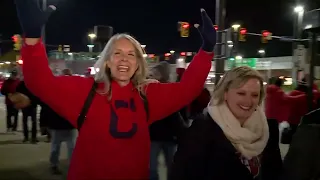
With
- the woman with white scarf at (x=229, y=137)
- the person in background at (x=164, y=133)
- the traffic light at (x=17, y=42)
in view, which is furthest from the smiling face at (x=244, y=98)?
the person in background at (x=164, y=133)

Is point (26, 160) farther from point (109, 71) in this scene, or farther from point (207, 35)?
point (207, 35)

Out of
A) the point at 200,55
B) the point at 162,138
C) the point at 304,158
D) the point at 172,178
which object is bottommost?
the point at 162,138

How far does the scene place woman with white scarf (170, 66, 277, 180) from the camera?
2277 mm

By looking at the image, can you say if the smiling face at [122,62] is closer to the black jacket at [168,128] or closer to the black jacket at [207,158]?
the black jacket at [207,158]

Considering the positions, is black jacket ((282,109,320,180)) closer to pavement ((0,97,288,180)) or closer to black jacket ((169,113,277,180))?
black jacket ((169,113,277,180))

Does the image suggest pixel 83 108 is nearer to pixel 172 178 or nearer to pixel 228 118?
pixel 172 178

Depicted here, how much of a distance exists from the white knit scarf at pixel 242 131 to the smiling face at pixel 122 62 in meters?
0.54

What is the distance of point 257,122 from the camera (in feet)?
8.25

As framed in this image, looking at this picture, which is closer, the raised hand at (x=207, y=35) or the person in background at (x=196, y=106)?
the raised hand at (x=207, y=35)

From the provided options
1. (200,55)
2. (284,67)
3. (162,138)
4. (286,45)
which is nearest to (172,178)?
(200,55)

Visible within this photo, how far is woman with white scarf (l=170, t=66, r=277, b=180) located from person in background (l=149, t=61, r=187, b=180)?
120 inches

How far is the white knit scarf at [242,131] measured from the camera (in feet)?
7.74

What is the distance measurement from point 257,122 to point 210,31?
2.41ft

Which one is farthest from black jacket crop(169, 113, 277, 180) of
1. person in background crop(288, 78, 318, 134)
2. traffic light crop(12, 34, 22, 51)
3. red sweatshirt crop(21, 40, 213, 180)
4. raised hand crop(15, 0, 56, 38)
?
person in background crop(288, 78, 318, 134)
